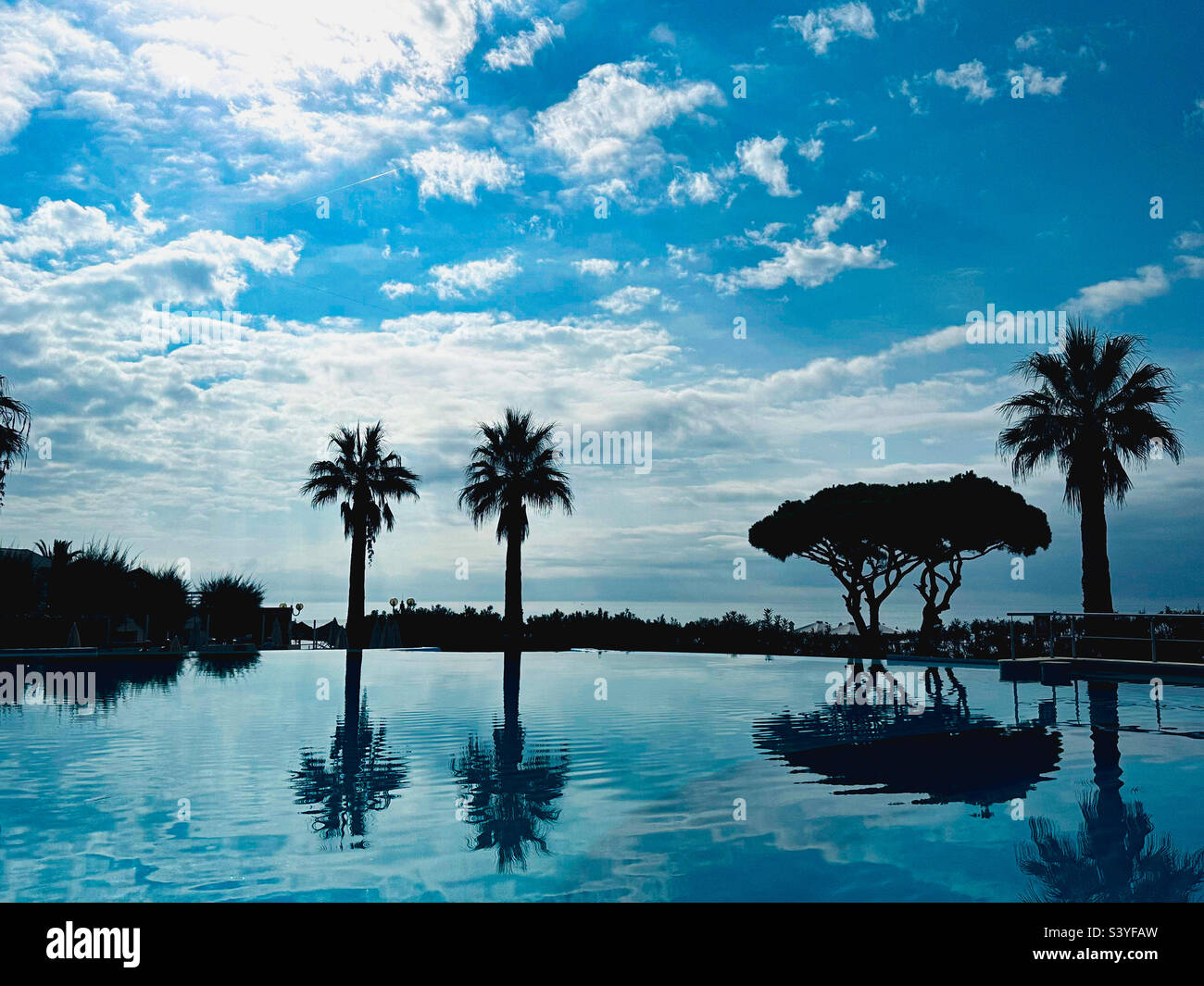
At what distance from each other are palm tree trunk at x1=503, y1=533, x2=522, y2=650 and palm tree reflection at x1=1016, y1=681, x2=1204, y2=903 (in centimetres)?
2867

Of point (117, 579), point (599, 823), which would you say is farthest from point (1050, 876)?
point (117, 579)

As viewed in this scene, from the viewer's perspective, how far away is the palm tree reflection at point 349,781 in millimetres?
7562

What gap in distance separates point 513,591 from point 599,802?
28199 millimetres

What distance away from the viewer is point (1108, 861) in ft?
21.9

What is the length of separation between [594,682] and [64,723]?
1176 cm

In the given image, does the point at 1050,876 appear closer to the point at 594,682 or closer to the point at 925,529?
the point at 594,682

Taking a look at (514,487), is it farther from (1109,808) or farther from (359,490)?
(1109,808)

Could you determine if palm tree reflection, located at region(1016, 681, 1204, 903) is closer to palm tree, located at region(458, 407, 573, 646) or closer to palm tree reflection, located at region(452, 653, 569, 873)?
palm tree reflection, located at region(452, 653, 569, 873)

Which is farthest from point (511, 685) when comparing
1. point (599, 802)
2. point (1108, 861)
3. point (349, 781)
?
point (1108, 861)

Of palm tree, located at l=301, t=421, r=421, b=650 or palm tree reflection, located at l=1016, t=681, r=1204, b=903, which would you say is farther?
palm tree, located at l=301, t=421, r=421, b=650

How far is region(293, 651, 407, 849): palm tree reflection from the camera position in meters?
7.56

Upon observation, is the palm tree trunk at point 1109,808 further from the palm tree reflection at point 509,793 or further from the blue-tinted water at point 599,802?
the palm tree reflection at point 509,793

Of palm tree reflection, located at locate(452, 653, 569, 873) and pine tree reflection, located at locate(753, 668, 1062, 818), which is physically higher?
palm tree reflection, located at locate(452, 653, 569, 873)

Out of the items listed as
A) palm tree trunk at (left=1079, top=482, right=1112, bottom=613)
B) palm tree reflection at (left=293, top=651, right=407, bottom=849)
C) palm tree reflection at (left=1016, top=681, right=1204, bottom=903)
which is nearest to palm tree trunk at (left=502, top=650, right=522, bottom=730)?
palm tree reflection at (left=293, top=651, right=407, bottom=849)
